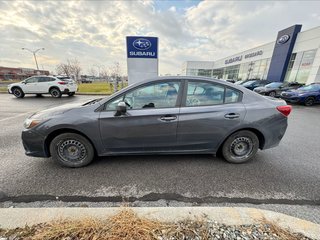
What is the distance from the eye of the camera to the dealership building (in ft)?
64.0

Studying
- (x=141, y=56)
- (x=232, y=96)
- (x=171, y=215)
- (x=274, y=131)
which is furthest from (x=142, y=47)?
(x=171, y=215)

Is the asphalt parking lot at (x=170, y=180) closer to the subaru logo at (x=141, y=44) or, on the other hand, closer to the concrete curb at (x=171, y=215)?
the concrete curb at (x=171, y=215)

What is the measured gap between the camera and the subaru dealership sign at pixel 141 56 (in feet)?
30.9

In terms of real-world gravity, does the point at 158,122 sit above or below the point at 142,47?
below

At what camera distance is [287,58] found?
76.2 feet

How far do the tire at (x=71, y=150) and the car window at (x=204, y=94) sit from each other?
1966mm

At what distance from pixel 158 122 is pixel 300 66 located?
27116 millimetres

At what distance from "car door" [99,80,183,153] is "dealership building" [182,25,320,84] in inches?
939

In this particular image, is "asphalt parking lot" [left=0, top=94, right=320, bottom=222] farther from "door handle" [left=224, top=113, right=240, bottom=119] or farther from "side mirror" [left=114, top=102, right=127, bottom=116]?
"side mirror" [left=114, top=102, right=127, bottom=116]

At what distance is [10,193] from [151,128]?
222 centimetres

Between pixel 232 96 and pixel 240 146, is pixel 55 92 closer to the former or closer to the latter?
pixel 232 96

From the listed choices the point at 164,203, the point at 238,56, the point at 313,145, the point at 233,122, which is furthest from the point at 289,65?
the point at 164,203

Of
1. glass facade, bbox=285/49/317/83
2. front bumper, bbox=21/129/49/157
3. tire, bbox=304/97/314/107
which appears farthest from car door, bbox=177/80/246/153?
glass facade, bbox=285/49/317/83

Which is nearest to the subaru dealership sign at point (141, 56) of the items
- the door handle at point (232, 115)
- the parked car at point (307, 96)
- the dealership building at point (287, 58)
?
the door handle at point (232, 115)
